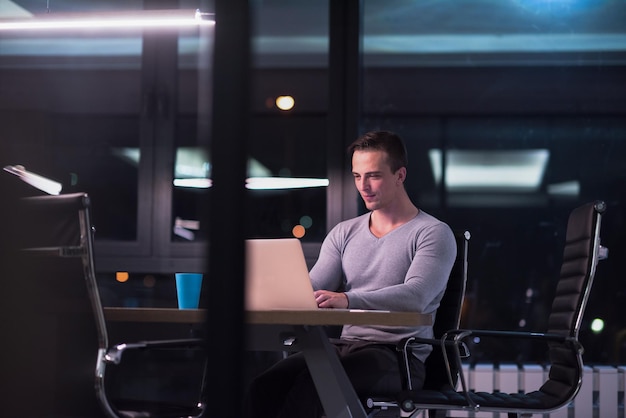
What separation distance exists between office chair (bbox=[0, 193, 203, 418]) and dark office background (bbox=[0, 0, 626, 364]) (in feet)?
7.12

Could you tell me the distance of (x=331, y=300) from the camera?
8.64ft

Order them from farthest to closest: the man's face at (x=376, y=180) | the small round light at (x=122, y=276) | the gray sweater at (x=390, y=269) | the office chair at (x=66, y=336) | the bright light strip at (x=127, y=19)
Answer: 1. the small round light at (x=122, y=276)
2. the bright light strip at (x=127, y=19)
3. the man's face at (x=376, y=180)
4. the gray sweater at (x=390, y=269)
5. the office chair at (x=66, y=336)

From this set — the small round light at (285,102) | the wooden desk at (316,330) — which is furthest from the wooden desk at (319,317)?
the small round light at (285,102)

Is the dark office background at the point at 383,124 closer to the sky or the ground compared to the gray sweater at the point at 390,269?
closer to the sky

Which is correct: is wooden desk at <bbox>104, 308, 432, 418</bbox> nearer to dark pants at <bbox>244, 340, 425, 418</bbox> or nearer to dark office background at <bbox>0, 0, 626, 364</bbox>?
dark pants at <bbox>244, 340, 425, 418</bbox>

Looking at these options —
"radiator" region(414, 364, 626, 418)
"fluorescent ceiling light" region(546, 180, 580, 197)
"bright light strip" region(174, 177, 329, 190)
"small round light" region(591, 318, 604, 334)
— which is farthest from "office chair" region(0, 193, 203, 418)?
"fluorescent ceiling light" region(546, 180, 580, 197)

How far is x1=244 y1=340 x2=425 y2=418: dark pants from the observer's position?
2.75m

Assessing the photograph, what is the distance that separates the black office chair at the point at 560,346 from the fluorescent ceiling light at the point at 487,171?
3605 millimetres

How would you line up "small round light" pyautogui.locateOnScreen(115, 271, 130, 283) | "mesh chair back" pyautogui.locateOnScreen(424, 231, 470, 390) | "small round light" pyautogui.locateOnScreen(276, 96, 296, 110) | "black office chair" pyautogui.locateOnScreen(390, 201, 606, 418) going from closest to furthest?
1. "black office chair" pyautogui.locateOnScreen(390, 201, 606, 418)
2. "mesh chair back" pyautogui.locateOnScreen(424, 231, 470, 390)
3. "small round light" pyautogui.locateOnScreen(115, 271, 130, 283)
4. "small round light" pyautogui.locateOnScreen(276, 96, 296, 110)

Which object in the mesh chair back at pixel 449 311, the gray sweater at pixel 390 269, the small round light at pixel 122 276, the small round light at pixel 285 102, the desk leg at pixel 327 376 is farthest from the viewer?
the small round light at pixel 285 102

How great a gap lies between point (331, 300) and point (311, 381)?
13.0 inches

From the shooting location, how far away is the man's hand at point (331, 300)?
8.62 ft

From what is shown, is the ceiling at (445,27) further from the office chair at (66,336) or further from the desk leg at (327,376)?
the office chair at (66,336)

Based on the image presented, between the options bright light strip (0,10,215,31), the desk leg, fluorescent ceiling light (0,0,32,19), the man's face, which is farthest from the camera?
fluorescent ceiling light (0,0,32,19)
